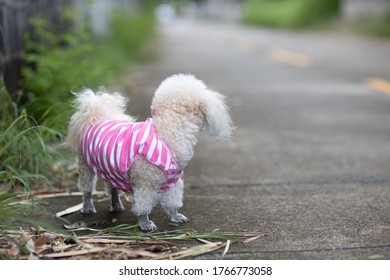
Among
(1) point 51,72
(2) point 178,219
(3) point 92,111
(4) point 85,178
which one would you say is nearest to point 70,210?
(4) point 85,178

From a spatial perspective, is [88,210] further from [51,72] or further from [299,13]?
[299,13]

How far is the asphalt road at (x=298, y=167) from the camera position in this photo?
3.56 meters

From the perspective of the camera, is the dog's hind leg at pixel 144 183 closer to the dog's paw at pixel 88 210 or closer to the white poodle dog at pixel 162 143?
the white poodle dog at pixel 162 143

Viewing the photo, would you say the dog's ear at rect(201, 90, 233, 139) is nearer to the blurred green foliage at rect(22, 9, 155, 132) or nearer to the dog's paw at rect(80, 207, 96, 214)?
the dog's paw at rect(80, 207, 96, 214)

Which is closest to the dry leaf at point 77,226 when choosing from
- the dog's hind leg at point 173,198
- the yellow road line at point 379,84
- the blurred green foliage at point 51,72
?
the dog's hind leg at point 173,198

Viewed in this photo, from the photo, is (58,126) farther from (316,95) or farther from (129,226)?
(316,95)

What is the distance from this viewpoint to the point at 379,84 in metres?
10.4

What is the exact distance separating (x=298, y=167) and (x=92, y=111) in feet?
6.74

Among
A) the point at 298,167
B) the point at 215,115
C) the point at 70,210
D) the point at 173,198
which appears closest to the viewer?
the point at 215,115

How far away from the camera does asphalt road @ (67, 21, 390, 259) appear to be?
140 inches

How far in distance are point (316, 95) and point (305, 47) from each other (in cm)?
1024

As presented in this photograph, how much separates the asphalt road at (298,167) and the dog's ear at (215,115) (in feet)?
1.91
